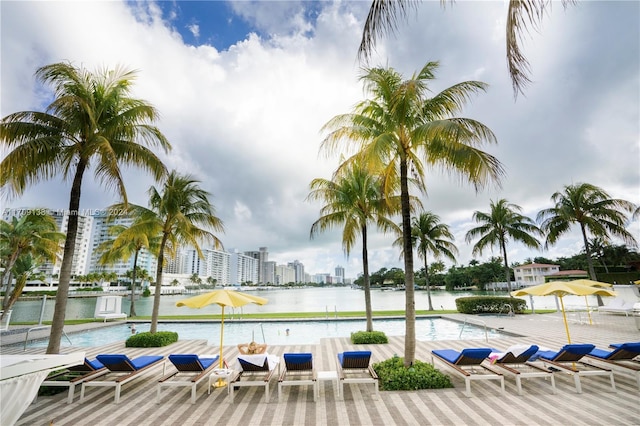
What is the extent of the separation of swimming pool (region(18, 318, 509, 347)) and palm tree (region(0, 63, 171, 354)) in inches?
312

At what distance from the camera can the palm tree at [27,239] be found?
19422 millimetres

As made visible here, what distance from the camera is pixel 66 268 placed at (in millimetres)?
6691

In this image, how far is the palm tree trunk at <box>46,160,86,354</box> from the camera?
21.1ft

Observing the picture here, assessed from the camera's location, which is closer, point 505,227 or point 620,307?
point 620,307

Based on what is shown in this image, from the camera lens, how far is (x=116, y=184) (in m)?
7.43

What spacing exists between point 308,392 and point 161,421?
2.74 meters

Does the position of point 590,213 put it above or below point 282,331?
above

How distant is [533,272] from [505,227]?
5375 centimetres

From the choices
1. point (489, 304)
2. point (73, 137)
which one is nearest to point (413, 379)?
point (73, 137)

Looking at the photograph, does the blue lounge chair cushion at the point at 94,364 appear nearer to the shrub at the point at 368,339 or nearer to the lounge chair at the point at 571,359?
the shrub at the point at 368,339

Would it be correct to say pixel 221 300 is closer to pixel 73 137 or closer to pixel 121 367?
pixel 121 367

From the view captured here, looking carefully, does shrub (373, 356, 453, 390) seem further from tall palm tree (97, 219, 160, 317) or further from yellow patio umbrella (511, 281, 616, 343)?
tall palm tree (97, 219, 160, 317)

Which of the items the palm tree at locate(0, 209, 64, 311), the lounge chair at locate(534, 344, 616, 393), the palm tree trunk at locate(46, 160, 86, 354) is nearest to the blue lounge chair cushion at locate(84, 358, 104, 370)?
the palm tree trunk at locate(46, 160, 86, 354)

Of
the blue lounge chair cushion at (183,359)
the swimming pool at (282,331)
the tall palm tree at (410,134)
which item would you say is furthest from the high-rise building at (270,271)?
the tall palm tree at (410,134)
